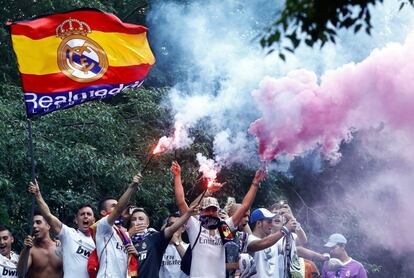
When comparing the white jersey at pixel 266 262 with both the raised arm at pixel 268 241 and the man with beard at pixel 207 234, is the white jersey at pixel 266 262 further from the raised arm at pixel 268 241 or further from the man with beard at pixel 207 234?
the man with beard at pixel 207 234

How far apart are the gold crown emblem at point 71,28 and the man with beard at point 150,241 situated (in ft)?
6.83

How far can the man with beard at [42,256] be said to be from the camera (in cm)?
1075

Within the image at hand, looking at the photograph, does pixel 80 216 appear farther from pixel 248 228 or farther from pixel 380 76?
pixel 380 76

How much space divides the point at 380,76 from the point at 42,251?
4411 mm

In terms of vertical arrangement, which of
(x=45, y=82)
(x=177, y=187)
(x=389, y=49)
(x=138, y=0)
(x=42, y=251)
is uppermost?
(x=138, y=0)

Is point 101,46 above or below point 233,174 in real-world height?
above

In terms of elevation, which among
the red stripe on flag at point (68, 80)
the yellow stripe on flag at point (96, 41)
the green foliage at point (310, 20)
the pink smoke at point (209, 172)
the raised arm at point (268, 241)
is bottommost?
the raised arm at point (268, 241)

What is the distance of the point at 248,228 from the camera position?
11.8 m

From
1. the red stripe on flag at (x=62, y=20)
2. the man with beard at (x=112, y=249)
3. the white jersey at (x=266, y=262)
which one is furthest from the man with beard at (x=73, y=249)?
the red stripe on flag at (x=62, y=20)

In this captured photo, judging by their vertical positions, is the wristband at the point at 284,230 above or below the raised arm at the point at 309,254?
→ above

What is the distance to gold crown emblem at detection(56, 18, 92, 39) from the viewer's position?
11039 mm

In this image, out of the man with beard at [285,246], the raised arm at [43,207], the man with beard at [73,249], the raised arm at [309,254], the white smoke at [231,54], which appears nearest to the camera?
the raised arm at [43,207]

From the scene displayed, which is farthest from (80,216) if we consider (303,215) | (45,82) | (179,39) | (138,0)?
(303,215)

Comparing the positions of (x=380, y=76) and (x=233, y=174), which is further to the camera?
(x=233, y=174)
